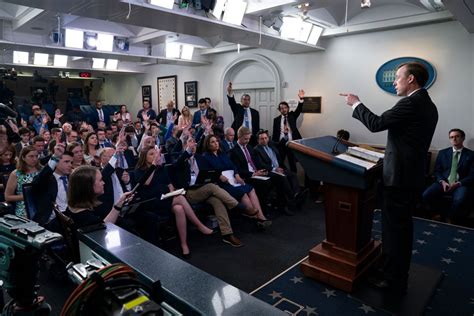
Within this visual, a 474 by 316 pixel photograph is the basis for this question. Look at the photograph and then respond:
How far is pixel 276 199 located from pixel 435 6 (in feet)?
10.7

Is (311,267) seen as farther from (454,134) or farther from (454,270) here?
(454,134)

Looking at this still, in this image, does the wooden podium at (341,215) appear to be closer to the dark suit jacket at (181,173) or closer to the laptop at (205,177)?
the laptop at (205,177)

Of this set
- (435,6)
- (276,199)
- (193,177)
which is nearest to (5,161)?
(193,177)

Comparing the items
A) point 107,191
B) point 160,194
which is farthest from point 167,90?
point 107,191

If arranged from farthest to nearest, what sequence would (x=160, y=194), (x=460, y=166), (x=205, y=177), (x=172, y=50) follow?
1. (x=172, y=50)
2. (x=460, y=166)
3. (x=205, y=177)
4. (x=160, y=194)

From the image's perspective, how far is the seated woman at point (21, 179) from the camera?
2.88 meters

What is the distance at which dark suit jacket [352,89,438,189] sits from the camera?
6.94 feet

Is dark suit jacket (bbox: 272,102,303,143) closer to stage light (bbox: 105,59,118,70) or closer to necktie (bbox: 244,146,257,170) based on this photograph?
necktie (bbox: 244,146,257,170)

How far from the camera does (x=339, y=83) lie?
5.72 meters

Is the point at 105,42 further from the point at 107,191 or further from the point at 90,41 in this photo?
the point at 107,191

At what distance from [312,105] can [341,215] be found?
3.99 metres

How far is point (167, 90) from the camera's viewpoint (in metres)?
9.00

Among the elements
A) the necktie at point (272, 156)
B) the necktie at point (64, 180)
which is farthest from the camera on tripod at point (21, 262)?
the necktie at point (272, 156)

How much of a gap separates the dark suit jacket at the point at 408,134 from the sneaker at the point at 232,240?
67.9 inches
